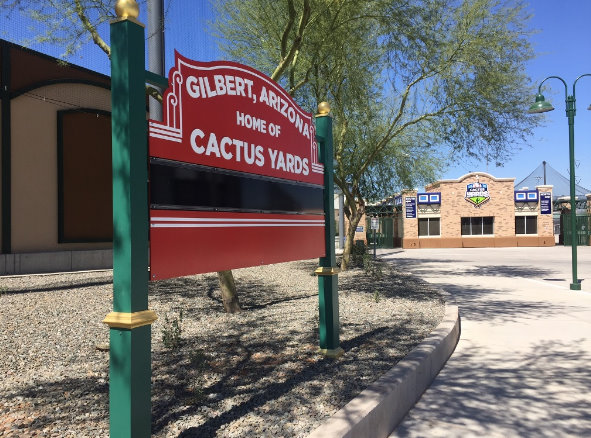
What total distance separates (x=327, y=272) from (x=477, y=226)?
34.0m

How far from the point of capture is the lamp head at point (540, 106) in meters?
11.5

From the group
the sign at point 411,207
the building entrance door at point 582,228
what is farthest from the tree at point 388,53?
the building entrance door at point 582,228

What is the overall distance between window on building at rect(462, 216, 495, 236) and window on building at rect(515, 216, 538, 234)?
203 cm

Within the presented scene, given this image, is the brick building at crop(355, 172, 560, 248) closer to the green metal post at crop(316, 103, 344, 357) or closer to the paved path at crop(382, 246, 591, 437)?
Result: the paved path at crop(382, 246, 591, 437)

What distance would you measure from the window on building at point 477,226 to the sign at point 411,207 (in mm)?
3942

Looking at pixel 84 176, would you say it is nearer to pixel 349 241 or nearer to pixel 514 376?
pixel 349 241

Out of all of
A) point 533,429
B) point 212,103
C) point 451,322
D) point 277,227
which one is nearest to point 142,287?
point 212,103

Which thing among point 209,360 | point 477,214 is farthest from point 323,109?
point 477,214

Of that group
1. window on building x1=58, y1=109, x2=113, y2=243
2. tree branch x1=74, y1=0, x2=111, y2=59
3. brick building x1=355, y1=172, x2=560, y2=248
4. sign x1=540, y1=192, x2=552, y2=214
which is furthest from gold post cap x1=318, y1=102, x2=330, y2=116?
sign x1=540, y1=192, x2=552, y2=214

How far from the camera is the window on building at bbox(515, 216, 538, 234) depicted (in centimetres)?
3619

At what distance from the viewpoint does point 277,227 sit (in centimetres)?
438

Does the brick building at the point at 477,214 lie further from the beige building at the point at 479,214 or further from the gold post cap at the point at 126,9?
the gold post cap at the point at 126,9

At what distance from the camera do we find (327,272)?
17.1 ft

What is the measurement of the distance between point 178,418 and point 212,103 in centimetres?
233
